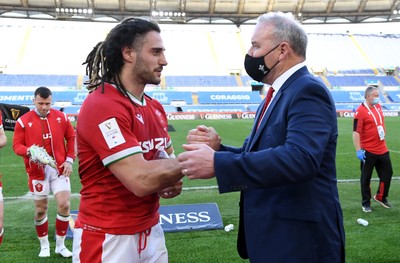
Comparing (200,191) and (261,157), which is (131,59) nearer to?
(261,157)

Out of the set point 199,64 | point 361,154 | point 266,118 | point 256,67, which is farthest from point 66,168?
point 199,64

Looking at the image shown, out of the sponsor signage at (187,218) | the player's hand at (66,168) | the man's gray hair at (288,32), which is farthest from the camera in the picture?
the sponsor signage at (187,218)

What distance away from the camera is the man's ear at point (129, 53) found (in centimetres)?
228

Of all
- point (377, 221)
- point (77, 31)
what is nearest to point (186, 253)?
point (377, 221)

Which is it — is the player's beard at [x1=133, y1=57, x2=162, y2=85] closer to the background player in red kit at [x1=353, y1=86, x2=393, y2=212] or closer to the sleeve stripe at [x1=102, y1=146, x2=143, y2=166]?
the sleeve stripe at [x1=102, y1=146, x2=143, y2=166]

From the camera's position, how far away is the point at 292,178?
1.78m

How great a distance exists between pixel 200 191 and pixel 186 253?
3394 millimetres

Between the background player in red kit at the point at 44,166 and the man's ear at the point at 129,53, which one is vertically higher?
the man's ear at the point at 129,53

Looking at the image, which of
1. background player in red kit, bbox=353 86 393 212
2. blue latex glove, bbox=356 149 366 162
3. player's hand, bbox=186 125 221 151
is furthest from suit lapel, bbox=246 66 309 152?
blue latex glove, bbox=356 149 366 162

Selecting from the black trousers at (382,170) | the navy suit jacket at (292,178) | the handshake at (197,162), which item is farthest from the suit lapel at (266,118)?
the black trousers at (382,170)

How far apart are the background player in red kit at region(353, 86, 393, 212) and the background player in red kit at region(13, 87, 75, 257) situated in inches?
195

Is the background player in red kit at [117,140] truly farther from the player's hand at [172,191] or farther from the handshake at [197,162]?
the handshake at [197,162]

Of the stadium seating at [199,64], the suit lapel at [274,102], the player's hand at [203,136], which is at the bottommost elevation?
the stadium seating at [199,64]

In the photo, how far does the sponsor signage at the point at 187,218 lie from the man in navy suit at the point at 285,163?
3451 millimetres
